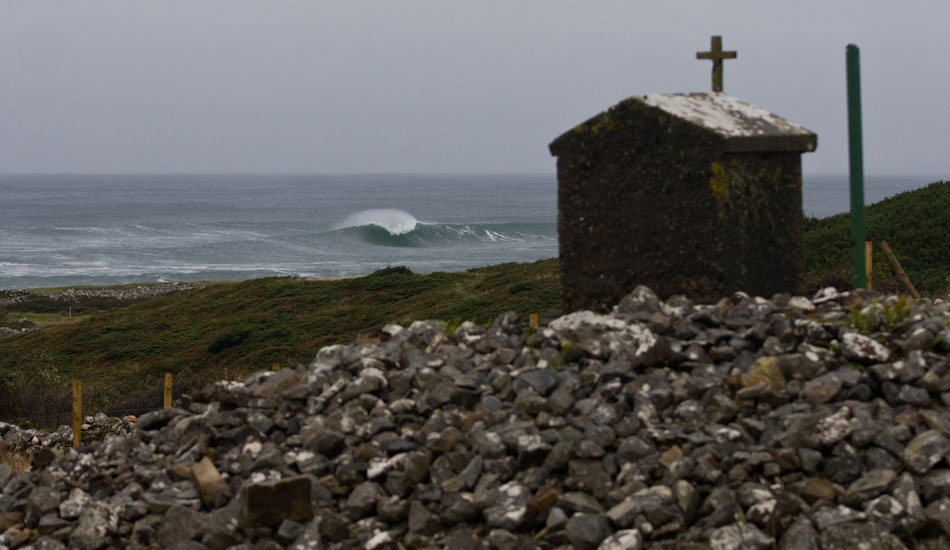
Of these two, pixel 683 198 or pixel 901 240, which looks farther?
pixel 901 240

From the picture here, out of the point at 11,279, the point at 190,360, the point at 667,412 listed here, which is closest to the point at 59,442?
the point at 667,412

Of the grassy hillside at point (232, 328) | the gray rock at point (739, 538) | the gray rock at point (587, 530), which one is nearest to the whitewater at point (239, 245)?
the grassy hillside at point (232, 328)

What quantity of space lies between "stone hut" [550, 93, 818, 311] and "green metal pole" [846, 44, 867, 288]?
642 mm

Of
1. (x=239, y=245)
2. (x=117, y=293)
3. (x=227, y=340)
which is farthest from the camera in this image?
(x=239, y=245)

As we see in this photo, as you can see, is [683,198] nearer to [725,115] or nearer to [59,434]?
[725,115]

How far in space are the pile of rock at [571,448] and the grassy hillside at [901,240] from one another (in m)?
16.9

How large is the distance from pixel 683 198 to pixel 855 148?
1.86m

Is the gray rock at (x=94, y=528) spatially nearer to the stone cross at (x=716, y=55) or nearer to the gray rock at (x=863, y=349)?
the gray rock at (x=863, y=349)

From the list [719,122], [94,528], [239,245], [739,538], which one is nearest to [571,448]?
[739,538]

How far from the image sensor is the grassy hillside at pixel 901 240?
81.6 ft

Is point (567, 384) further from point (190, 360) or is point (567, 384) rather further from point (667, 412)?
point (190, 360)

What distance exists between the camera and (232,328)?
35.9 metres

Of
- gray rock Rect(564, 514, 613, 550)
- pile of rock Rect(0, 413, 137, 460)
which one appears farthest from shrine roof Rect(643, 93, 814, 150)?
pile of rock Rect(0, 413, 137, 460)

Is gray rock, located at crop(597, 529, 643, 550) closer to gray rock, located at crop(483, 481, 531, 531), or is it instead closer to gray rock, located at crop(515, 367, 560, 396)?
gray rock, located at crop(483, 481, 531, 531)
